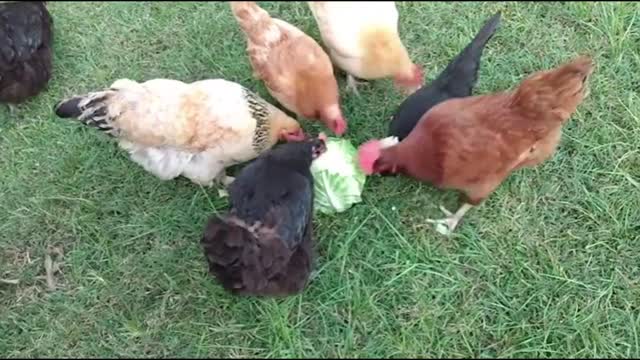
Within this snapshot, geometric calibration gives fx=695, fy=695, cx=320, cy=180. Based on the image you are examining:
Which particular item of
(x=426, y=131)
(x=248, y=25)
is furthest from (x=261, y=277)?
(x=248, y=25)

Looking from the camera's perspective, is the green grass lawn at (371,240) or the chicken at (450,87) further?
the chicken at (450,87)

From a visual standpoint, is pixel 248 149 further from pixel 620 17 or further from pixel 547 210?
pixel 620 17

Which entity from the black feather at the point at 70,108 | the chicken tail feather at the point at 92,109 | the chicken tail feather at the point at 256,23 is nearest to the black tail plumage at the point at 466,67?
the chicken tail feather at the point at 256,23

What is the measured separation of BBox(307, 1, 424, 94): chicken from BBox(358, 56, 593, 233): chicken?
31 cm

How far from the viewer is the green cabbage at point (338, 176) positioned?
10.1 ft

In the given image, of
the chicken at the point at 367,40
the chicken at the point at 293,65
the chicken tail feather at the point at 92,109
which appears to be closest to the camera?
the chicken at the point at 367,40

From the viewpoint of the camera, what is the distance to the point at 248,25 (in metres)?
3.12

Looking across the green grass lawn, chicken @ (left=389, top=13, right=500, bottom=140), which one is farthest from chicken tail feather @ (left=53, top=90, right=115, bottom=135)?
chicken @ (left=389, top=13, right=500, bottom=140)

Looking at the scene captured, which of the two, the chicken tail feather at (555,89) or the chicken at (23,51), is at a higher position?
the chicken tail feather at (555,89)

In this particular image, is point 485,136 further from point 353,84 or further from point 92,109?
point 92,109

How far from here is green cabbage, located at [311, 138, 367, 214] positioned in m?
3.09

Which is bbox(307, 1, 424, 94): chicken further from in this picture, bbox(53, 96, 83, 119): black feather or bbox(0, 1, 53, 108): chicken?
bbox(0, 1, 53, 108): chicken

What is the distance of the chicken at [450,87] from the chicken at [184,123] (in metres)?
0.51

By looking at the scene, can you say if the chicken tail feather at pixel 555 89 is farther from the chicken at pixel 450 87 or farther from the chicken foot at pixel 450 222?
the chicken foot at pixel 450 222
